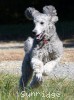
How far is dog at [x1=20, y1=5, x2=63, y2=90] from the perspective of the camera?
29.8ft

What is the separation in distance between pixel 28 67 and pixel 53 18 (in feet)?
3.21

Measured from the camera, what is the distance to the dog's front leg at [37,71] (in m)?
8.89

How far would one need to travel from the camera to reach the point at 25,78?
9.91 meters

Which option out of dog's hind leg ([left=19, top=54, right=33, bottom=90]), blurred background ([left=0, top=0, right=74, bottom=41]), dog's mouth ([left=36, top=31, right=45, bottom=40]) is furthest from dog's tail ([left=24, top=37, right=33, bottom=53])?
blurred background ([left=0, top=0, right=74, bottom=41])

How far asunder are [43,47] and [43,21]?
44cm

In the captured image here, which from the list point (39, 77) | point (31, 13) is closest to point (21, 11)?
point (31, 13)

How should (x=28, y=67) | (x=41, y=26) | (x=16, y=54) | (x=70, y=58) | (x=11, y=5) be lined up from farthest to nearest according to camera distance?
(x=11, y=5) → (x=16, y=54) → (x=70, y=58) → (x=28, y=67) → (x=41, y=26)

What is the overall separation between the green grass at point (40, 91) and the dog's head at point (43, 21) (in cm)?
91

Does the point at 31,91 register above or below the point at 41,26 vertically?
below

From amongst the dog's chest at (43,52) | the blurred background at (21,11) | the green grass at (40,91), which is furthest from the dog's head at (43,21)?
the blurred background at (21,11)

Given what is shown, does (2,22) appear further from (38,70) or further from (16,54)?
(38,70)

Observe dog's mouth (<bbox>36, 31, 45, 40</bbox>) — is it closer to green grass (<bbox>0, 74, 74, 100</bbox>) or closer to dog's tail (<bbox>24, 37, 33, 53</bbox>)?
dog's tail (<bbox>24, 37, 33, 53</bbox>)

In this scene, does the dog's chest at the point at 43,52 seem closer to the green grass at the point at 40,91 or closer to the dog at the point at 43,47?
the dog at the point at 43,47

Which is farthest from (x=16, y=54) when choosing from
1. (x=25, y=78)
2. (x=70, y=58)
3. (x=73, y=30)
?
(x=73, y=30)
